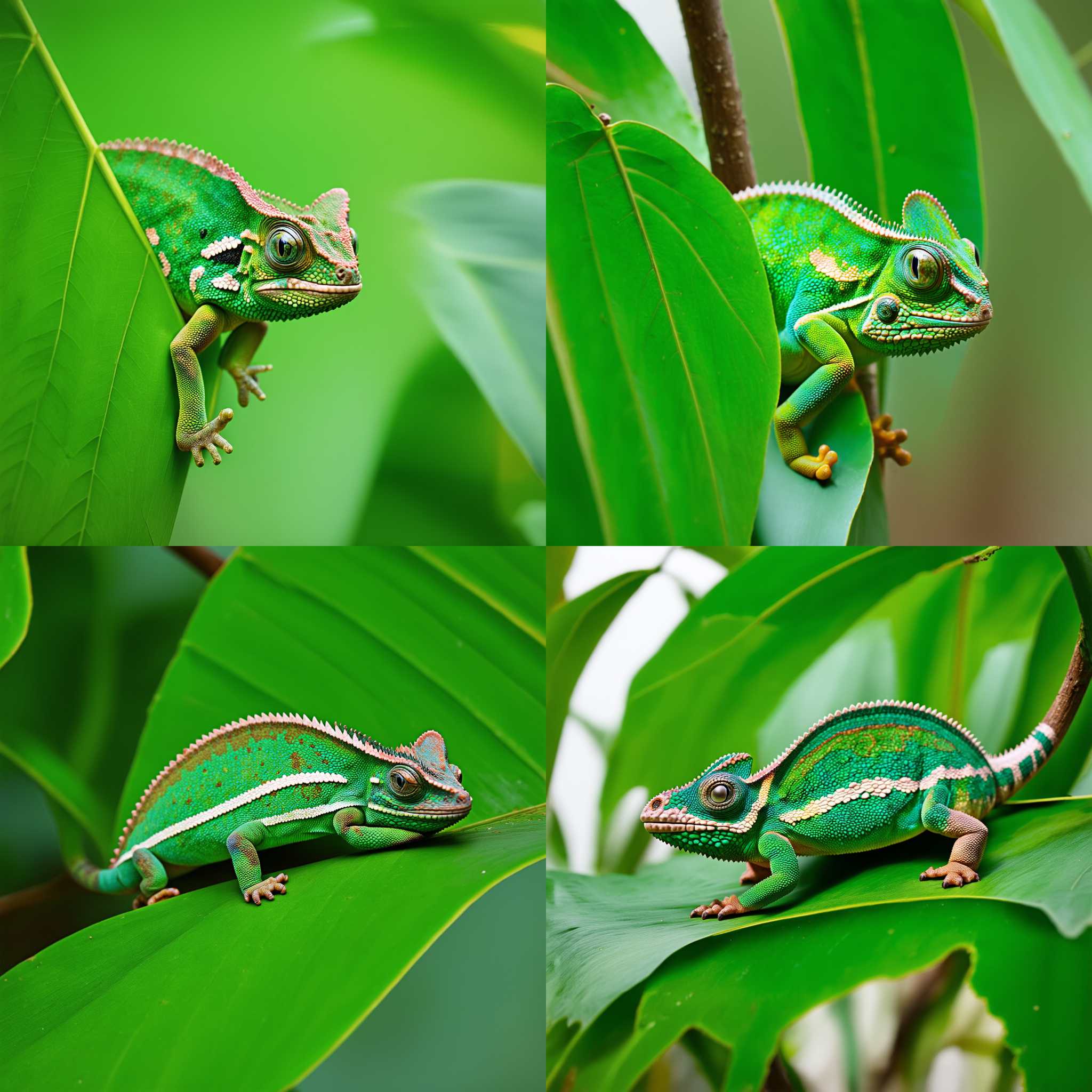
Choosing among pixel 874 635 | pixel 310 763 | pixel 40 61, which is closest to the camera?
pixel 40 61

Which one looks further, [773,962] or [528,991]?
[528,991]

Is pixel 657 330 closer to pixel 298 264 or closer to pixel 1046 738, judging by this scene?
pixel 298 264

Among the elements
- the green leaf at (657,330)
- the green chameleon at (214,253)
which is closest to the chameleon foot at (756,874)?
the green leaf at (657,330)

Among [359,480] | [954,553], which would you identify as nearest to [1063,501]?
[954,553]

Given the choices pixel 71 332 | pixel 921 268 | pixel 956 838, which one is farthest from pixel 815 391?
pixel 71 332

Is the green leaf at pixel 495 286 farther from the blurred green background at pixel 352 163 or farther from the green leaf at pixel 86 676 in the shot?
the green leaf at pixel 86 676

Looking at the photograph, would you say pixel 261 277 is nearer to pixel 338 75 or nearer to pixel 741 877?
pixel 338 75
